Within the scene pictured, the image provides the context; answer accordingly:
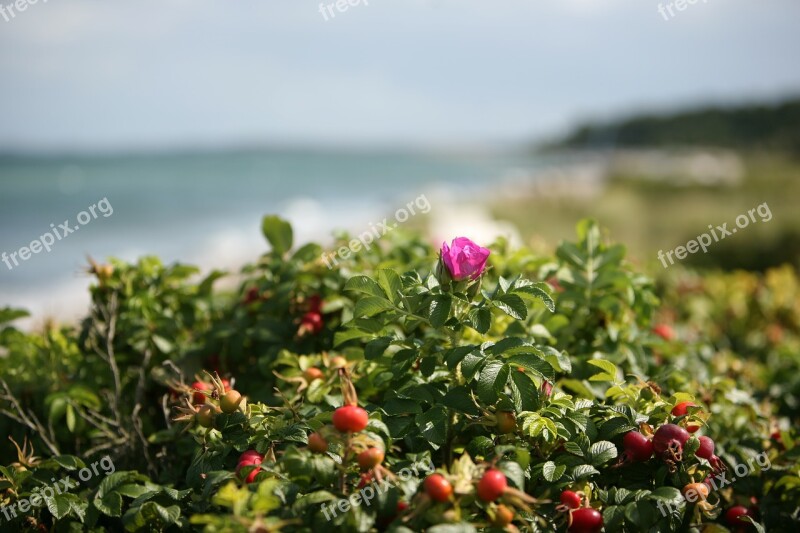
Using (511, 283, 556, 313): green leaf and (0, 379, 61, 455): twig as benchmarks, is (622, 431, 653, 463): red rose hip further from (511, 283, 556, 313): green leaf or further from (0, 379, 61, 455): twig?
(0, 379, 61, 455): twig

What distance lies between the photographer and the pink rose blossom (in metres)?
1.48

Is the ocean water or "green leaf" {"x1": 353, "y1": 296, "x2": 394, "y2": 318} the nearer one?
"green leaf" {"x1": 353, "y1": 296, "x2": 394, "y2": 318}

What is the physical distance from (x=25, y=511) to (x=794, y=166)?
84.1 ft

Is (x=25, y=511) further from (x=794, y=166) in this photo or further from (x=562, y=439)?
(x=794, y=166)

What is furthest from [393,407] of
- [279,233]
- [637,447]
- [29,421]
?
[29,421]

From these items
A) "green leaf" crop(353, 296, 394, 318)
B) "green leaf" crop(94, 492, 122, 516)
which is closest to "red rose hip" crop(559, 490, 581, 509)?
"green leaf" crop(353, 296, 394, 318)

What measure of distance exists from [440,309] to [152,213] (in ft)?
81.3

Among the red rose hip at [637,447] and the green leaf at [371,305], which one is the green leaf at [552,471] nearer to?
the red rose hip at [637,447]

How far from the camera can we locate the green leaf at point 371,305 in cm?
157

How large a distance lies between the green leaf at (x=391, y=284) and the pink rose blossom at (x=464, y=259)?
0.47 feet

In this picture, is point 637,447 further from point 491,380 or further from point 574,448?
point 491,380

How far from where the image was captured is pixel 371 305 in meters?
1.57

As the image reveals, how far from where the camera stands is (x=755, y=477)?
6.90ft

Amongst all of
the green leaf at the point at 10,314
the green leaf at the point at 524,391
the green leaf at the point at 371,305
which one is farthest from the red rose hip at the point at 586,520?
the green leaf at the point at 10,314
